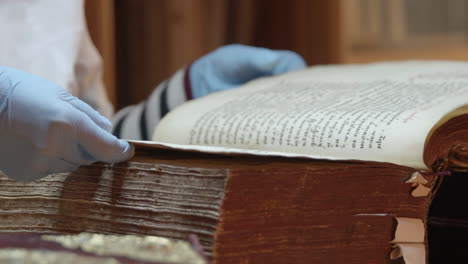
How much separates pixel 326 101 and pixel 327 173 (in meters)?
0.22

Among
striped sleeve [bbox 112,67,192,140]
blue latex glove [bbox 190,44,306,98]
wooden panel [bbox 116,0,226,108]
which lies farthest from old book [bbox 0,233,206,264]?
wooden panel [bbox 116,0,226,108]

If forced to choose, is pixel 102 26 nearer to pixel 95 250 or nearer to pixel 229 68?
pixel 229 68

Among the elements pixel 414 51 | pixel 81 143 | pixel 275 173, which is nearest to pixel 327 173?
pixel 275 173

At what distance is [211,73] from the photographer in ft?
3.01

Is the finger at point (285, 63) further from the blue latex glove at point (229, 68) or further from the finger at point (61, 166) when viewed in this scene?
the finger at point (61, 166)

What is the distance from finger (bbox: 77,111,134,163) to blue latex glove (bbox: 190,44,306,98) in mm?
457

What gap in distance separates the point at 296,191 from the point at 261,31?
1247 millimetres

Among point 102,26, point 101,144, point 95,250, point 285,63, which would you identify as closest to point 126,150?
point 101,144

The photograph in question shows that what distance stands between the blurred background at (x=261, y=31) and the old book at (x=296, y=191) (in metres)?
0.68

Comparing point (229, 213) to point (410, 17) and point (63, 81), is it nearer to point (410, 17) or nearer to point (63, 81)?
point (63, 81)

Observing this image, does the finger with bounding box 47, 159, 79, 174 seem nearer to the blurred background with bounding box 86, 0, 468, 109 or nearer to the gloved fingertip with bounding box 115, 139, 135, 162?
the gloved fingertip with bounding box 115, 139, 135, 162

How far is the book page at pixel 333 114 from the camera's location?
19.5 inches

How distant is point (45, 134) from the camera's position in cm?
43

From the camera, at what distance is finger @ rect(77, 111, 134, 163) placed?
0.42 meters
